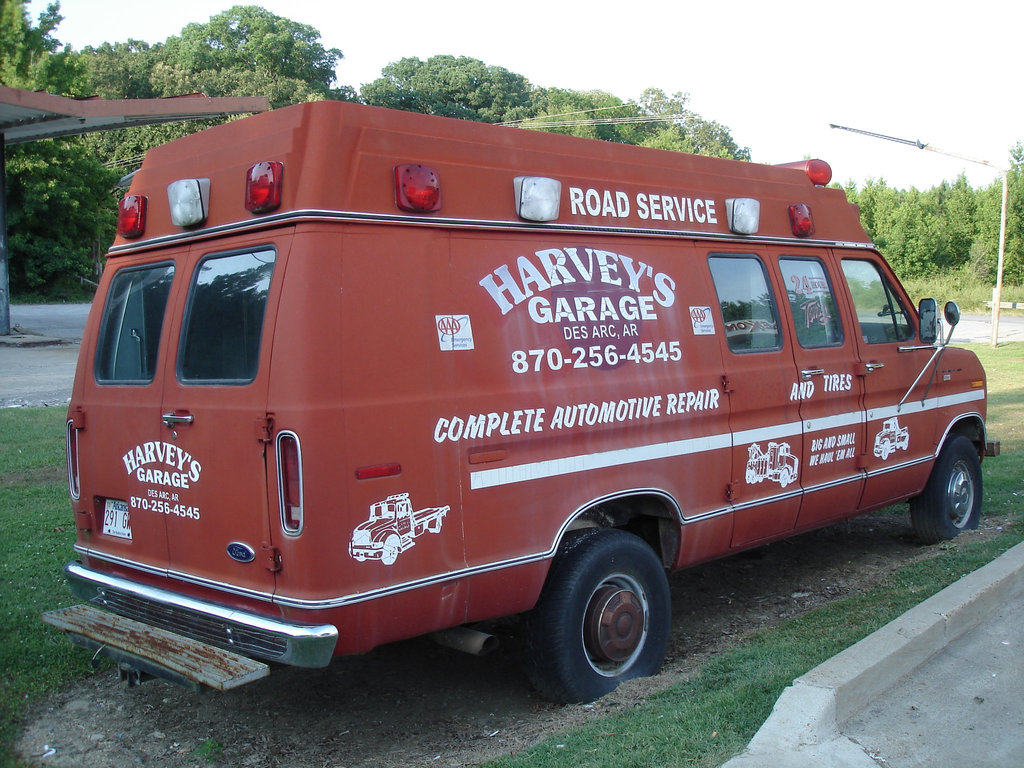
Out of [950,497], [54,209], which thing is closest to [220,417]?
[950,497]

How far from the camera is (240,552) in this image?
3736mm

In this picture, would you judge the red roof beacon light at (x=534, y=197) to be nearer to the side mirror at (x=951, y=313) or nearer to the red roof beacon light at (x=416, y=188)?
the red roof beacon light at (x=416, y=188)

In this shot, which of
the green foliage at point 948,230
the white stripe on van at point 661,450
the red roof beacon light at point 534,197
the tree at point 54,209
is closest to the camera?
the white stripe on van at point 661,450

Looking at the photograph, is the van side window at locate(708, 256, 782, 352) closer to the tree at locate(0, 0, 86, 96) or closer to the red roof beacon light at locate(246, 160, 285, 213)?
the red roof beacon light at locate(246, 160, 285, 213)

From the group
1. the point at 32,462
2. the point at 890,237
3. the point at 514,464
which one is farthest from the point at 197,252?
the point at 890,237

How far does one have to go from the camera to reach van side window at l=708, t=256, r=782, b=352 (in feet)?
17.1

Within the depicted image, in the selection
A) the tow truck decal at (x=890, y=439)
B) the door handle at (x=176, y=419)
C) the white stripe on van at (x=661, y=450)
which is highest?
the door handle at (x=176, y=419)

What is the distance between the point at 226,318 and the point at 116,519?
1.17 m

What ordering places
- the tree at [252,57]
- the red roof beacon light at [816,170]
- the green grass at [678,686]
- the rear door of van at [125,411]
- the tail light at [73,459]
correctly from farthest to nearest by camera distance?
the tree at [252,57] < the red roof beacon light at [816,170] < the tail light at [73,459] < the rear door of van at [125,411] < the green grass at [678,686]

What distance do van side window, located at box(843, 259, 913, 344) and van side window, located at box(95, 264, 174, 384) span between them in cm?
425

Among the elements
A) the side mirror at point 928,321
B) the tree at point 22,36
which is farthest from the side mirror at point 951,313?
the tree at point 22,36

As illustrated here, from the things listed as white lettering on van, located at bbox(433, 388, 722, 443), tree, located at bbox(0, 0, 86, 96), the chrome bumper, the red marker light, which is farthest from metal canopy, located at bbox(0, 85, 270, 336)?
the red marker light

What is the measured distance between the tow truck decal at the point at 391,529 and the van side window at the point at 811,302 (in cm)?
289

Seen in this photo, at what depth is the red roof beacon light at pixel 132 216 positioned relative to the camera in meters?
4.50
